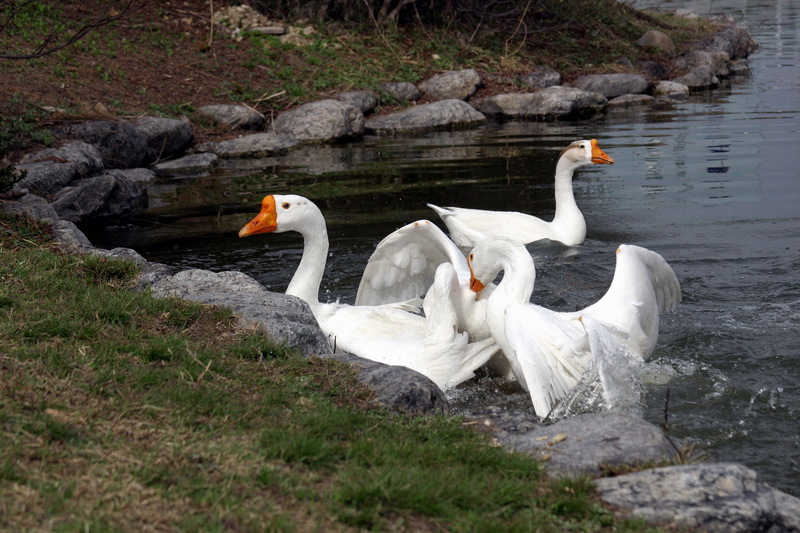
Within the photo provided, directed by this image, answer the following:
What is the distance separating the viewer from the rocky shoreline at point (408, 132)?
308 cm

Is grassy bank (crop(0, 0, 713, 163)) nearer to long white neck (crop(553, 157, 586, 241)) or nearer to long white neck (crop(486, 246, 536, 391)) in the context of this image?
long white neck (crop(553, 157, 586, 241))

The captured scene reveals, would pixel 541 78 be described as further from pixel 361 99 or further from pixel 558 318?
pixel 558 318

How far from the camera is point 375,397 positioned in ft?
13.0

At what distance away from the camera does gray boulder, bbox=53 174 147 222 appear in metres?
9.47

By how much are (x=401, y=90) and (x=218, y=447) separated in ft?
44.9

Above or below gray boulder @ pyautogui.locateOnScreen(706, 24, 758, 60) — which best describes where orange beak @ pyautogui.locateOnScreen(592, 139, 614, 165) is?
below

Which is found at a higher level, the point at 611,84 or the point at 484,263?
the point at 611,84

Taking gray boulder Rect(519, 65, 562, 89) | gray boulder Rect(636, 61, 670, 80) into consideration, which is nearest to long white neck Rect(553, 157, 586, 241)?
gray boulder Rect(519, 65, 562, 89)

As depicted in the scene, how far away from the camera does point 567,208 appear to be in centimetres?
869

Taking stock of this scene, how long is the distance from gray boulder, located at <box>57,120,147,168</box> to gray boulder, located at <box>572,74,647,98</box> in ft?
30.4

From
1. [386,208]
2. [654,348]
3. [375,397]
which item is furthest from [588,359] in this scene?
[386,208]

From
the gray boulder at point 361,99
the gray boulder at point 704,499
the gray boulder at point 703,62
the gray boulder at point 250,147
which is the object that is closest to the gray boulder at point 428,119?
the gray boulder at point 361,99

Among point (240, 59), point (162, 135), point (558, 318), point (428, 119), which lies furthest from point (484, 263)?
point (240, 59)

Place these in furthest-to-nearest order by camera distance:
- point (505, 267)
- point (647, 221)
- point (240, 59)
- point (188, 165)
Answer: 1. point (240, 59)
2. point (188, 165)
3. point (647, 221)
4. point (505, 267)
